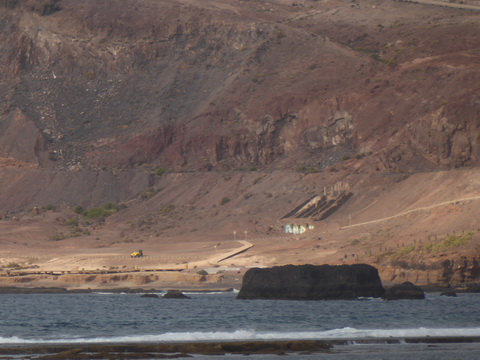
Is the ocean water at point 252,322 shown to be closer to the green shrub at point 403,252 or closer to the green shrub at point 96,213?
the green shrub at point 403,252

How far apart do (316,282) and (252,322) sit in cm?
1242

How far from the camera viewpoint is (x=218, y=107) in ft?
417

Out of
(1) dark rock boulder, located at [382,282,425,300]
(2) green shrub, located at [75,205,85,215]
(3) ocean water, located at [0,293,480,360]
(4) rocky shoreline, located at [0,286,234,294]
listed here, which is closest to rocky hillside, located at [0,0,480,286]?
(2) green shrub, located at [75,205,85,215]

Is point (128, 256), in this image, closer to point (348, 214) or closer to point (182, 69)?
point (348, 214)

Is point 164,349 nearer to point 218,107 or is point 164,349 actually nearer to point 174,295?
point 174,295

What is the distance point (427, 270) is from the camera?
75.6 metres

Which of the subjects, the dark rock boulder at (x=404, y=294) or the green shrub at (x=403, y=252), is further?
the green shrub at (x=403, y=252)

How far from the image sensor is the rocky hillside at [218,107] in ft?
361

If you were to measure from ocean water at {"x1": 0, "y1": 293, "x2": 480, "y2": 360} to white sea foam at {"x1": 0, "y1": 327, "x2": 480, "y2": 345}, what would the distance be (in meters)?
0.04

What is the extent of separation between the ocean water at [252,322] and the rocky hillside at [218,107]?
117ft

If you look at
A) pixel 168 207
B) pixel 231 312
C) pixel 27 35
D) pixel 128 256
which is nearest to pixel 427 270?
pixel 231 312

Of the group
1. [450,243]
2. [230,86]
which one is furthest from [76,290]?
[230,86]

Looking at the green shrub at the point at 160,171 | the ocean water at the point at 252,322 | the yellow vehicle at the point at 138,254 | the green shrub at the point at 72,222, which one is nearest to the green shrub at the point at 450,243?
the ocean water at the point at 252,322

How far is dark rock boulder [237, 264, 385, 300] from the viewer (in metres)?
62.0
